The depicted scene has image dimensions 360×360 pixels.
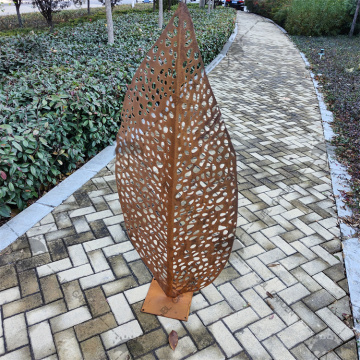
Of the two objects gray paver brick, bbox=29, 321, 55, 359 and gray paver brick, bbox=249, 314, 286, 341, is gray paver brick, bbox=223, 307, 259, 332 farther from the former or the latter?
gray paver brick, bbox=29, 321, 55, 359

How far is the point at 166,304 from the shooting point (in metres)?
2.42

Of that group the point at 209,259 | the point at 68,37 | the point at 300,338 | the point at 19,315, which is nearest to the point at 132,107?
the point at 209,259

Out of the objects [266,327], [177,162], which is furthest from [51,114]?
[266,327]

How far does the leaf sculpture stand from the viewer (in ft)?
5.55

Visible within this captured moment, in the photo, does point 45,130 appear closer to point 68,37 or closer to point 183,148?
point 183,148

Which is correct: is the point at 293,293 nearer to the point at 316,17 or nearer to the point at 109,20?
the point at 109,20

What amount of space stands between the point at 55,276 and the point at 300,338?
1.87m

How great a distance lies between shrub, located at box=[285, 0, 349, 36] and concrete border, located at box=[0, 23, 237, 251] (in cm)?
1432

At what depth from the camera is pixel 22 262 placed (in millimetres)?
2693

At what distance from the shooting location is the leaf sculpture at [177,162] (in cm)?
169

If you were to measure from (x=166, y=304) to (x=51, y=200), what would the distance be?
67.2 inches

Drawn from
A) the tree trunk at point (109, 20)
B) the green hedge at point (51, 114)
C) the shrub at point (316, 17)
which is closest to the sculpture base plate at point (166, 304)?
the green hedge at point (51, 114)

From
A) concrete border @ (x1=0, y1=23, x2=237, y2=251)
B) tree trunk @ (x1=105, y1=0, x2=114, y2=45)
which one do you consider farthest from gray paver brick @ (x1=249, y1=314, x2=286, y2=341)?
tree trunk @ (x1=105, y1=0, x2=114, y2=45)

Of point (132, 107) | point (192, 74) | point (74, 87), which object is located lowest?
point (74, 87)
